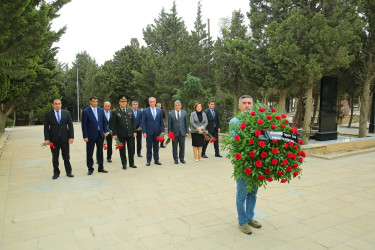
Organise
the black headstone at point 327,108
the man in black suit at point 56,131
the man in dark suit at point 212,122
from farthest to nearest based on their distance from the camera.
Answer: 1. the black headstone at point 327,108
2. the man in dark suit at point 212,122
3. the man in black suit at point 56,131

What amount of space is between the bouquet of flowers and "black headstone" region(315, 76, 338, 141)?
1117 cm

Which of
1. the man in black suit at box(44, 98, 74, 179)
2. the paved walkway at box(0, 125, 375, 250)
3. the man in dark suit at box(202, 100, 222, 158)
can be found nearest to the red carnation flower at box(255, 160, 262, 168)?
the paved walkway at box(0, 125, 375, 250)

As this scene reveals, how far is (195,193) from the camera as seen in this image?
5234mm

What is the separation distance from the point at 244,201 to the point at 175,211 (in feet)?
4.19

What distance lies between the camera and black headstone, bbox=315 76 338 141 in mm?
12969

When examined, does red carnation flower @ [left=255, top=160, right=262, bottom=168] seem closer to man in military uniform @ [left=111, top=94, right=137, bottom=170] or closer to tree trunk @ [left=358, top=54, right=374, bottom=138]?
man in military uniform @ [left=111, top=94, right=137, bottom=170]

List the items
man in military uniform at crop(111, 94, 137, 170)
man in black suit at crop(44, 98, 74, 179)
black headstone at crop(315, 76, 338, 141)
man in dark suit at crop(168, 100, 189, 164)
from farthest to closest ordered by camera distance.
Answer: black headstone at crop(315, 76, 338, 141) < man in dark suit at crop(168, 100, 189, 164) < man in military uniform at crop(111, 94, 137, 170) < man in black suit at crop(44, 98, 74, 179)

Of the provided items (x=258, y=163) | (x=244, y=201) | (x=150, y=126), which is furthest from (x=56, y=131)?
(x=258, y=163)

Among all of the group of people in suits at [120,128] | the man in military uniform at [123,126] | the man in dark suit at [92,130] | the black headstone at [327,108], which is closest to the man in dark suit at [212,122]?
the group of people in suits at [120,128]

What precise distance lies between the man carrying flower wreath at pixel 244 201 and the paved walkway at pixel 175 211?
0.12 m

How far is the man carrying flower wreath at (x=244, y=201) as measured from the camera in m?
3.50

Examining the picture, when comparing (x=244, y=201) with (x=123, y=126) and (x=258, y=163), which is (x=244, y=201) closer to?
(x=258, y=163)

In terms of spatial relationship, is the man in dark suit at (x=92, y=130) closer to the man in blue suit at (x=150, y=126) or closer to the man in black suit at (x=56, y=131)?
the man in black suit at (x=56, y=131)

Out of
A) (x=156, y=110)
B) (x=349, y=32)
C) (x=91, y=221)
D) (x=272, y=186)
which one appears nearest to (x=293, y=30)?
(x=349, y=32)
